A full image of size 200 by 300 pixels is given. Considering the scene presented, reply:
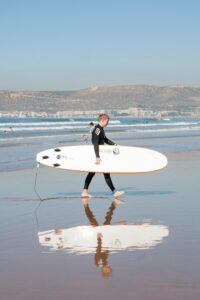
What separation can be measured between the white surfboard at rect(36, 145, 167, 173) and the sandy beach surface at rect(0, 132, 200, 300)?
499 mm

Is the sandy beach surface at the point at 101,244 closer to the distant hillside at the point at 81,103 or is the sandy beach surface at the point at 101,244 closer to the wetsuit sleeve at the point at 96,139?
the wetsuit sleeve at the point at 96,139

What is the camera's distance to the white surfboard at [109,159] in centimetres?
1144

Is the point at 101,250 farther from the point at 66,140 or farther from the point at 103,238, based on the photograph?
the point at 66,140

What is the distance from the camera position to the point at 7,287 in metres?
4.96

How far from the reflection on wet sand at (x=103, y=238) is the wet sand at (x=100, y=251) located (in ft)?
0.16

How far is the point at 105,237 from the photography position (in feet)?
22.9

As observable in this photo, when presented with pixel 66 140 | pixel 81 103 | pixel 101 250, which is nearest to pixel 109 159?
pixel 101 250

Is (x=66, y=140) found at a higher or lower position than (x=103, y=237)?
lower

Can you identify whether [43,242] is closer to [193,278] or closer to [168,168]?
[193,278]

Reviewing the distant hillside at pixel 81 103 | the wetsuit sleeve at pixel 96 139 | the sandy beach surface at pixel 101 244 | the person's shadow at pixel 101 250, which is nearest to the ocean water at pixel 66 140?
the wetsuit sleeve at pixel 96 139

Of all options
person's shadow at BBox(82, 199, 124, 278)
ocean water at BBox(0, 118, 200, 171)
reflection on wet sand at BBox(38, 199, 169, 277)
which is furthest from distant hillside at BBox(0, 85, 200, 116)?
reflection on wet sand at BBox(38, 199, 169, 277)

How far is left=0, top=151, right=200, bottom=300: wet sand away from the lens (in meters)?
4.84

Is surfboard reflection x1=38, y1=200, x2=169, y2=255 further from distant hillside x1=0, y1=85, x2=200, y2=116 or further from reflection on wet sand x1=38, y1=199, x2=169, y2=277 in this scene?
distant hillside x1=0, y1=85, x2=200, y2=116

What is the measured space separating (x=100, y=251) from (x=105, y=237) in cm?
81
